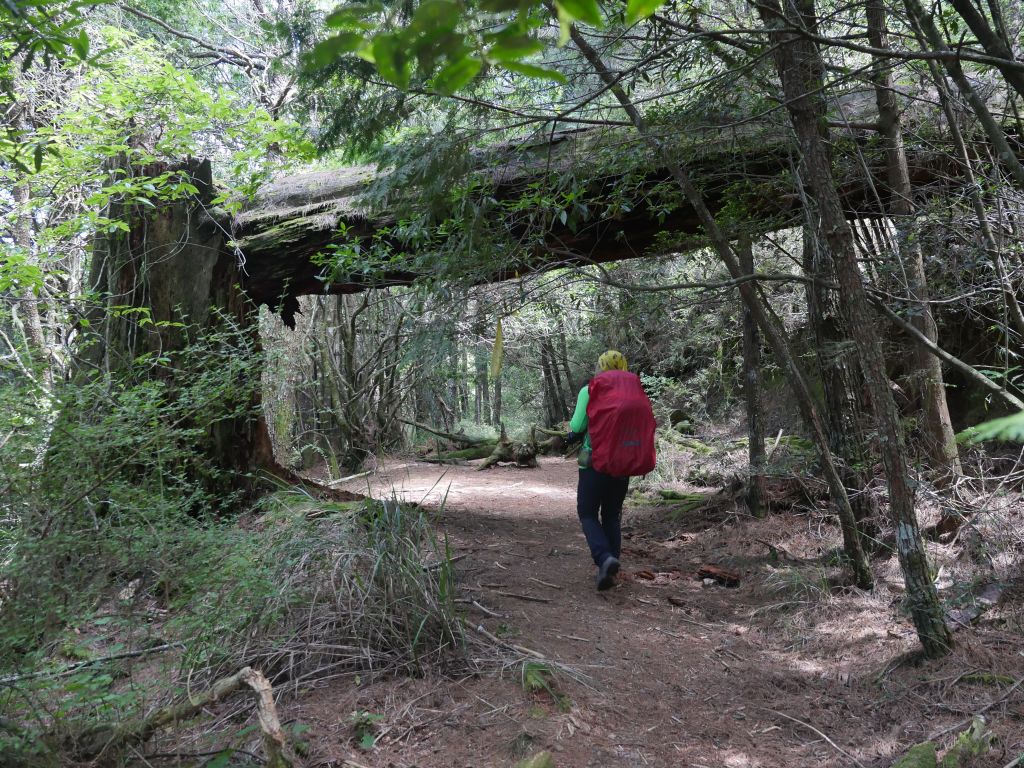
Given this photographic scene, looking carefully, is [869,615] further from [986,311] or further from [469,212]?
[469,212]

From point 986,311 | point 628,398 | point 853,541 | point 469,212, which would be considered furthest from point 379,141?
point 986,311

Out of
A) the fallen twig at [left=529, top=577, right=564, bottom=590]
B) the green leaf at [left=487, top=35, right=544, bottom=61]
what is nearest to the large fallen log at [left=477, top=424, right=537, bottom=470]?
the fallen twig at [left=529, top=577, right=564, bottom=590]

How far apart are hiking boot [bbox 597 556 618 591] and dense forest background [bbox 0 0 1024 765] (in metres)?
1.54

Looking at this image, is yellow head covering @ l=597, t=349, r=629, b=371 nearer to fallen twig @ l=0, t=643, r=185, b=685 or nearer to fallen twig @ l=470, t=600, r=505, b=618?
fallen twig @ l=470, t=600, r=505, b=618

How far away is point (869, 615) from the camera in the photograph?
479cm

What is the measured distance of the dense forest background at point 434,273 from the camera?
298 cm

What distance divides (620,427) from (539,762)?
2930 millimetres

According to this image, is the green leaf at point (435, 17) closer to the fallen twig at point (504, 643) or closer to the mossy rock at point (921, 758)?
the mossy rock at point (921, 758)

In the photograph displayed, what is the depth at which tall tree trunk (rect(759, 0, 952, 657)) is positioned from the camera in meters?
3.77

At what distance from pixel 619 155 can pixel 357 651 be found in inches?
155

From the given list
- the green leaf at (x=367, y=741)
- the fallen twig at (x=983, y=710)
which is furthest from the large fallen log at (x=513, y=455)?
the fallen twig at (x=983, y=710)

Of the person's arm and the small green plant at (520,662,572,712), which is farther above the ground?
the person's arm

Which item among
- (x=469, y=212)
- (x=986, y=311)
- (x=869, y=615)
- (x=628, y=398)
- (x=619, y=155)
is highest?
(x=619, y=155)

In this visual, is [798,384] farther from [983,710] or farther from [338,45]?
[338,45]
